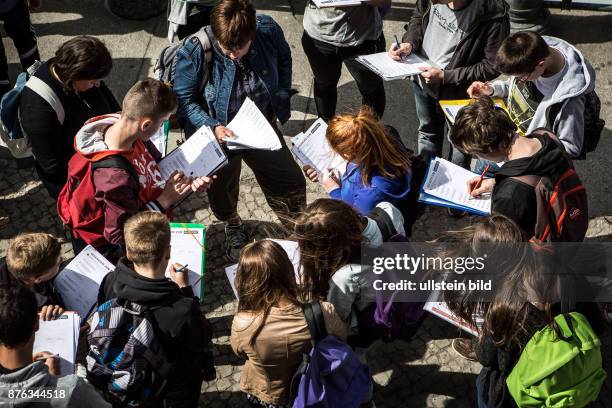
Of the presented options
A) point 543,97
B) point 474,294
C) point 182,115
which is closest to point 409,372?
point 474,294

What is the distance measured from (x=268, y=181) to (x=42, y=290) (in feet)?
5.69

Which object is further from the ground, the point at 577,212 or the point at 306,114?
the point at 577,212

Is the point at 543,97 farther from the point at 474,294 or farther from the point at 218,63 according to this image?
the point at 218,63

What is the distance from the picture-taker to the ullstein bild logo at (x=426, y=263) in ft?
11.7

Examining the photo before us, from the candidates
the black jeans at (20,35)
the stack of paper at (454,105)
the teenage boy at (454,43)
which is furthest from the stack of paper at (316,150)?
the black jeans at (20,35)

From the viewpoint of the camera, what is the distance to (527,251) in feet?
11.3

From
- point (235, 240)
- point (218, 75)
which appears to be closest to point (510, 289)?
point (218, 75)

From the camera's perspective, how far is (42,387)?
A: 3033mm

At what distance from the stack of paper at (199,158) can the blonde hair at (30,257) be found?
0.80 metres

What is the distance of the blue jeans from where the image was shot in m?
5.20

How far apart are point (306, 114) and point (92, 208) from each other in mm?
2875

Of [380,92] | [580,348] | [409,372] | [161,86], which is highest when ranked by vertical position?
[161,86]

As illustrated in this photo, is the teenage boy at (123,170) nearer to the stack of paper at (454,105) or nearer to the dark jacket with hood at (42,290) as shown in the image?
the dark jacket with hood at (42,290)

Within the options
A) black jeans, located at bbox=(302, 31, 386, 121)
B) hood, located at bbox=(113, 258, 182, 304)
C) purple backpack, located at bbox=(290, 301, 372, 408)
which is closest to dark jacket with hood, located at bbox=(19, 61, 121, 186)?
hood, located at bbox=(113, 258, 182, 304)
